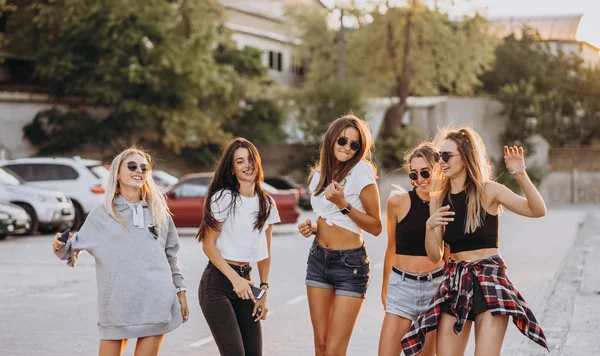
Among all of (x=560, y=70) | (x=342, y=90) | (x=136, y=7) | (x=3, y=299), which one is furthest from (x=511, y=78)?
(x=3, y=299)

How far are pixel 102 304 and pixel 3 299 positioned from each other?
7925mm

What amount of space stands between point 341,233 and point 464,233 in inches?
35.3

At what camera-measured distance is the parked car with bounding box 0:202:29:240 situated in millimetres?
22625

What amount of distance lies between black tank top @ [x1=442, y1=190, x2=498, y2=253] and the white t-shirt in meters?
1.11

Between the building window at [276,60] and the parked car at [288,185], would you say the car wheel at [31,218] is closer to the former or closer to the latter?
the parked car at [288,185]

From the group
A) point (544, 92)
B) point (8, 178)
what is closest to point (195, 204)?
point (8, 178)

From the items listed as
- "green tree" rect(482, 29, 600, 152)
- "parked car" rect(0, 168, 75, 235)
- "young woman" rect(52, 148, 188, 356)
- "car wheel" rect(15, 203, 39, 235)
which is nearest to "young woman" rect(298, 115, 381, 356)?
"young woman" rect(52, 148, 188, 356)

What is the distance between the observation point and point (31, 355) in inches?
360

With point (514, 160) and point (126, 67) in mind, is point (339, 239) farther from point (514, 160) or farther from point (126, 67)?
point (126, 67)

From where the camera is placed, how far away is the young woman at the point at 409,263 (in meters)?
6.37

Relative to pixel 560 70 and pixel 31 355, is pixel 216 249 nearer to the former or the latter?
pixel 31 355

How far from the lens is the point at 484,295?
5770 millimetres

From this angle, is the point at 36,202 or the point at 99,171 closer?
the point at 36,202

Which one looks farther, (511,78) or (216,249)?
(511,78)
